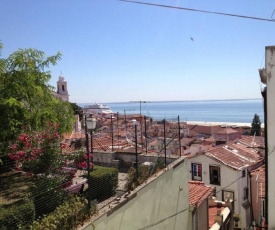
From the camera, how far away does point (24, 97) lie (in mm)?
6992

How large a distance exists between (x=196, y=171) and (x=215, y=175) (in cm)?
→ 150

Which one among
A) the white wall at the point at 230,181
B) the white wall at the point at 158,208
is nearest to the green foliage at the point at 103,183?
the white wall at the point at 158,208

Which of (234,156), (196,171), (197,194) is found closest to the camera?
(197,194)

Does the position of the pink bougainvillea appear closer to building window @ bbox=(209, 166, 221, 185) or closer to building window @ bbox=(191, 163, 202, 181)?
building window @ bbox=(209, 166, 221, 185)

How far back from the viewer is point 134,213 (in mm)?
6145

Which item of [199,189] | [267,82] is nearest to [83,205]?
[267,82]

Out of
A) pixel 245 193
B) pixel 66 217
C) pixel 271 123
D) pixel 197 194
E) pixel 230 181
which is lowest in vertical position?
pixel 245 193

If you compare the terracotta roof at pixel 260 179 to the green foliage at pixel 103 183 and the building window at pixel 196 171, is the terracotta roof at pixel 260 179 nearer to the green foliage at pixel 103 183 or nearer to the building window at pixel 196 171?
the building window at pixel 196 171

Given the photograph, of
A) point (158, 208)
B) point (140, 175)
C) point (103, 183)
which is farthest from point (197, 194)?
point (103, 183)

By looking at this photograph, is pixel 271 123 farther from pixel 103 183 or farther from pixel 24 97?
pixel 24 97

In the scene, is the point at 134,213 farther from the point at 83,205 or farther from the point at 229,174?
the point at 229,174

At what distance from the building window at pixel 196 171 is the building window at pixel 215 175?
0.85 metres

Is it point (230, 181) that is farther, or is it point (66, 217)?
point (230, 181)

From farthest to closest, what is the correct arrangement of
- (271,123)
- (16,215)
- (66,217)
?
(271,123), (66,217), (16,215)
